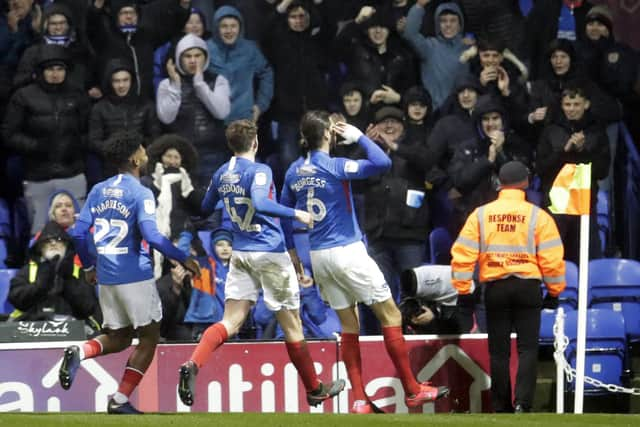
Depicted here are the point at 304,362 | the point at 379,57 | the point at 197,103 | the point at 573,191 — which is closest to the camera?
the point at 304,362

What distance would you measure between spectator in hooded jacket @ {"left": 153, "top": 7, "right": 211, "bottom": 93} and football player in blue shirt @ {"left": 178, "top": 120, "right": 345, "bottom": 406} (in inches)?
149

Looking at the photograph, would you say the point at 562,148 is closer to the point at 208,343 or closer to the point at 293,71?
the point at 293,71

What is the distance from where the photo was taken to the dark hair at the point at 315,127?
10781 mm

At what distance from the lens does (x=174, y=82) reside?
14086 millimetres

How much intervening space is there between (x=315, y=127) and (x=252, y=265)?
1046 millimetres

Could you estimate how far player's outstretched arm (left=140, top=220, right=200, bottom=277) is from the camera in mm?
10141

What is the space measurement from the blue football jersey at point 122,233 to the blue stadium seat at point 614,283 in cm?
441

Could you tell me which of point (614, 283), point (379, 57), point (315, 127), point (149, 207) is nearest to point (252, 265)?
point (149, 207)

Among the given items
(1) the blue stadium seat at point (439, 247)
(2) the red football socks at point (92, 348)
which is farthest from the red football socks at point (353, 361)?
(1) the blue stadium seat at point (439, 247)

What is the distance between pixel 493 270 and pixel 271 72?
3.88m

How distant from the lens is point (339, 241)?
10.8 metres

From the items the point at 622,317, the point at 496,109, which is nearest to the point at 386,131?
the point at 496,109

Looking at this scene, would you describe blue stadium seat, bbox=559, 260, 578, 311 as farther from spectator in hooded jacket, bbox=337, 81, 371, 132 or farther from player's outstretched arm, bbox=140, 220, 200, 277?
player's outstretched arm, bbox=140, 220, 200, 277

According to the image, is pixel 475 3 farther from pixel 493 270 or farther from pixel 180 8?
pixel 493 270
